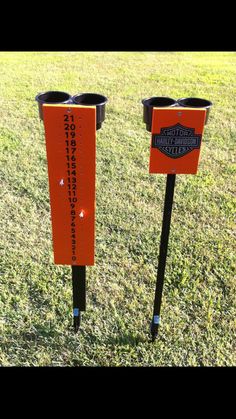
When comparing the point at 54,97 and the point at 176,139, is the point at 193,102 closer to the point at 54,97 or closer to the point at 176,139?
the point at 176,139

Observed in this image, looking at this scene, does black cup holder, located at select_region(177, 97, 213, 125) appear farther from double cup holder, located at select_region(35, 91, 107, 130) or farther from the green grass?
the green grass

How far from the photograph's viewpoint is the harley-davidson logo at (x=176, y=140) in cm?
193

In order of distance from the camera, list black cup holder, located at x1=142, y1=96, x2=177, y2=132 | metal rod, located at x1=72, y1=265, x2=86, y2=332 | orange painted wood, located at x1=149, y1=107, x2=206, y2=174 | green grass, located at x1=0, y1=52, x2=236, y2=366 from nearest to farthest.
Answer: orange painted wood, located at x1=149, y1=107, x2=206, y2=174
black cup holder, located at x1=142, y1=96, x2=177, y2=132
metal rod, located at x1=72, y1=265, x2=86, y2=332
green grass, located at x1=0, y1=52, x2=236, y2=366

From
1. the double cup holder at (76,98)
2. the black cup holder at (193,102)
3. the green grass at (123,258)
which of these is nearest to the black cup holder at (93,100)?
the double cup holder at (76,98)

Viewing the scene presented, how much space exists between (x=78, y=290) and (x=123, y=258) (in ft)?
2.80

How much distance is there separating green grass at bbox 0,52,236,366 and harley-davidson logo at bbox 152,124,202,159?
129 centimetres

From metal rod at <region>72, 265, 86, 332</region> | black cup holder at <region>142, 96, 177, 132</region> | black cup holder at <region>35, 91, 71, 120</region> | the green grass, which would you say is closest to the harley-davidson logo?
black cup holder at <region>142, 96, 177, 132</region>

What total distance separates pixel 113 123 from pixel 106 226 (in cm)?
250

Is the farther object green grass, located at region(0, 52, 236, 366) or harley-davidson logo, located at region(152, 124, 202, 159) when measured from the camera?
green grass, located at region(0, 52, 236, 366)

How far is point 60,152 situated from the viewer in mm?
1989

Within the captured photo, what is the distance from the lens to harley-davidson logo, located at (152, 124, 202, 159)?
193 centimetres

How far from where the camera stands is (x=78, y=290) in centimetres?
251

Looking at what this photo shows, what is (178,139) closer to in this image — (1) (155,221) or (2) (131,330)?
(2) (131,330)

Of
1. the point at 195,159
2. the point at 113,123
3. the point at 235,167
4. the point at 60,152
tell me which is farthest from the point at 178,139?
the point at 113,123
